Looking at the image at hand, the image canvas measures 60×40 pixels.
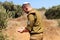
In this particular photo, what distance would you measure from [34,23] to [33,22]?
0.08 meters

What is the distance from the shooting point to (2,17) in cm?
1130

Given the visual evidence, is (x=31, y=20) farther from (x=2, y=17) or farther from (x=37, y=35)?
(x=2, y=17)

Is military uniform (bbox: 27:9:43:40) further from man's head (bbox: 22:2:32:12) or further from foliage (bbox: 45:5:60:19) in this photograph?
foliage (bbox: 45:5:60:19)

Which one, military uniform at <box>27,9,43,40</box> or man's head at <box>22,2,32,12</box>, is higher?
man's head at <box>22,2,32,12</box>

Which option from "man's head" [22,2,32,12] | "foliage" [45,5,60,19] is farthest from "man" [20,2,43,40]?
"foliage" [45,5,60,19]

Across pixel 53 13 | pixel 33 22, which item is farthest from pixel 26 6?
pixel 53 13

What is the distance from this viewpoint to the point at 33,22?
20.8ft

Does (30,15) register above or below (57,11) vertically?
above

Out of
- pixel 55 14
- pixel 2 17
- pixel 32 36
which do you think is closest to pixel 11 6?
pixel 55 14

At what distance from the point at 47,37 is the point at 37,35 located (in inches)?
311

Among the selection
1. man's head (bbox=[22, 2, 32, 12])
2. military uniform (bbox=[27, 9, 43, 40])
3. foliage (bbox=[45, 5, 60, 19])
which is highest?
man's head (bbox=[22, 2, 32, 12])

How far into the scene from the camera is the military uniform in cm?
629

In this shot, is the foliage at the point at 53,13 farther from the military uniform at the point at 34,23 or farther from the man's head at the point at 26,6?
the man's head at the point at 26,6

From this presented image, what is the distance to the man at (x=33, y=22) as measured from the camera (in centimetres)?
630
